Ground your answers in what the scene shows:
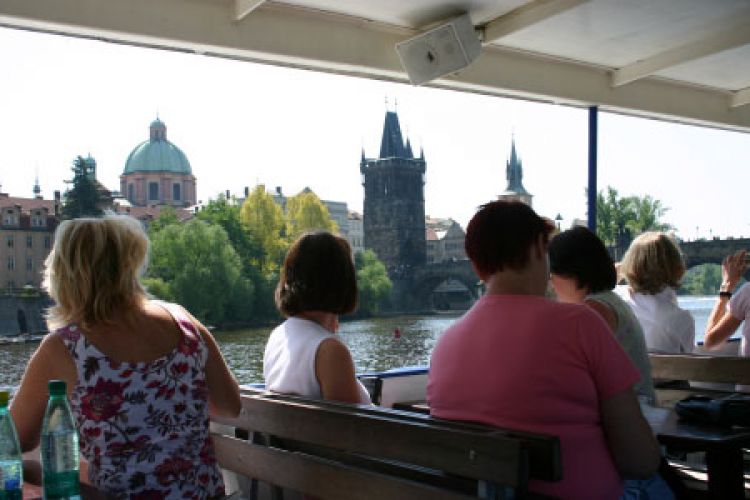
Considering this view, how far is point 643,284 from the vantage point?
326 cm

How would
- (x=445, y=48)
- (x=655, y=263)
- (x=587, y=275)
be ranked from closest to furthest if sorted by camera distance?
(x=587, y=275) → (x=655, y=263) → (x=445, y=48)

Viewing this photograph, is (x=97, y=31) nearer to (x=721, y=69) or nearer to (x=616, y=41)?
(x=616, y=41)

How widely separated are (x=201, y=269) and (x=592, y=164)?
6.36 metres

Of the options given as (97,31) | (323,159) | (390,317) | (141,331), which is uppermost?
(323,159)

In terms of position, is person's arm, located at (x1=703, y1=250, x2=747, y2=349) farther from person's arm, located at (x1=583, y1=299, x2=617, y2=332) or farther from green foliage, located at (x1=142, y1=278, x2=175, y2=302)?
green foliage, located at (x1=142, y1=278, x2=175, y2=302)

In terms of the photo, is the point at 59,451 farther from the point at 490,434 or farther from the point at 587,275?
the point at 587,275

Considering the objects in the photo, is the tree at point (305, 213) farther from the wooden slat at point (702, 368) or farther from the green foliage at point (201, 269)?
the wooden slat at point (702, 368)

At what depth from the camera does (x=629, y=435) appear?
5.71ft

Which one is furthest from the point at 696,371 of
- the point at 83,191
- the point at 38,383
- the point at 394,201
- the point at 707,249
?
the point at 394,201

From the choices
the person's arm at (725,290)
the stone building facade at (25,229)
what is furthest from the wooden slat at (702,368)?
A: the stone building facade at (25,229)

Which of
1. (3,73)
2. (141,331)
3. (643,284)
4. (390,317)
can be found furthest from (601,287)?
(390,317)

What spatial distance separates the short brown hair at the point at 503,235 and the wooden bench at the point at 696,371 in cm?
123

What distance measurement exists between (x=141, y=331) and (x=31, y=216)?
975cm

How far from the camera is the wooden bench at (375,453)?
5.18ft
